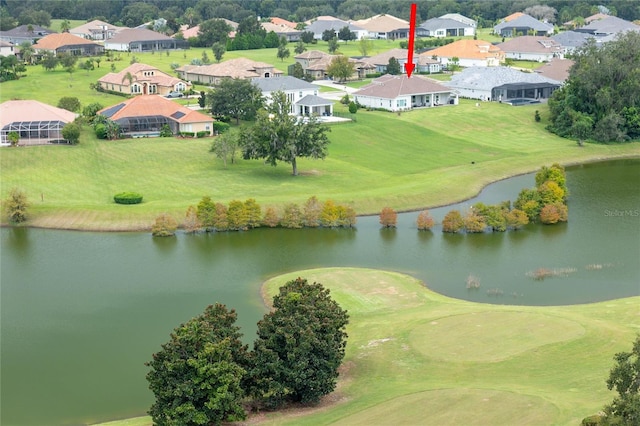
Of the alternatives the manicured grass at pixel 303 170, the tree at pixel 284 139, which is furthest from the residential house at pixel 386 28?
the tree at pixel 284 139

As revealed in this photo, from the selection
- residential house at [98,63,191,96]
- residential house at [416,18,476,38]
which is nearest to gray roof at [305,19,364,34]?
residential house at [416,18,476,38]

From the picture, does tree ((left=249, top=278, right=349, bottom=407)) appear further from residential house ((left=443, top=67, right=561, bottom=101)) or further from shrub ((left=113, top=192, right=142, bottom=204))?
residential house ((left=443, top=67, right=561, bottom=101))

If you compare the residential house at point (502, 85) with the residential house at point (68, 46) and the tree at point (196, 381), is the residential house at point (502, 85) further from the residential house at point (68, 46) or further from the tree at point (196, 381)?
the tree at point (196, 381)

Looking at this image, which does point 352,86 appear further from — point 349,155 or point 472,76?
point 349,155

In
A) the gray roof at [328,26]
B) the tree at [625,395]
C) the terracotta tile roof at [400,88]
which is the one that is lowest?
the tree at [625,395]

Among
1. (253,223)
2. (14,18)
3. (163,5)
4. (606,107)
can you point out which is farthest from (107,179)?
(163,5)
